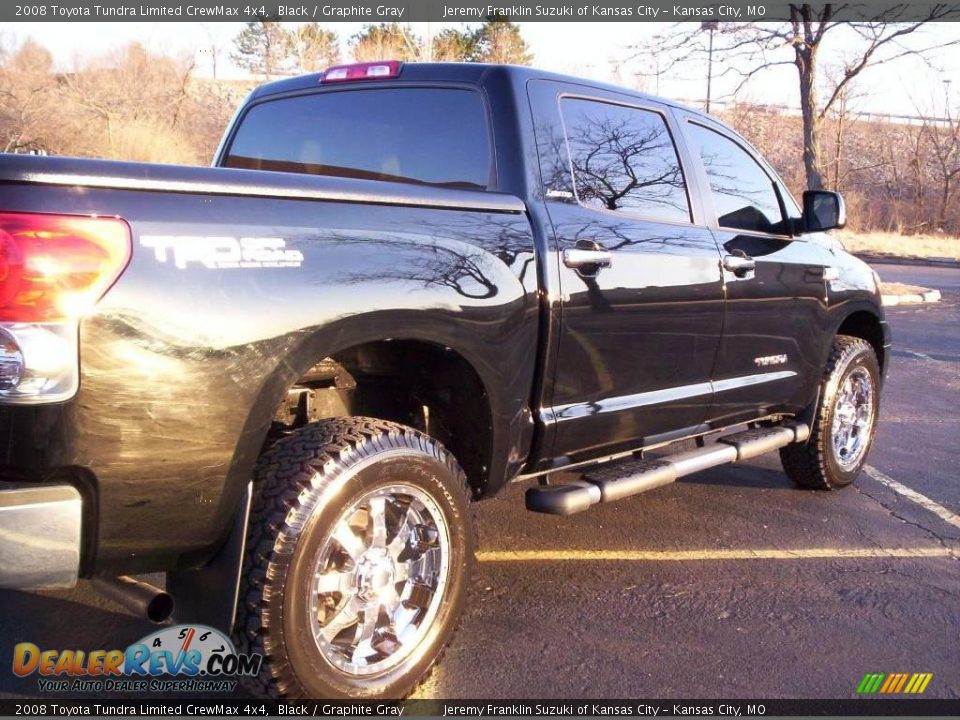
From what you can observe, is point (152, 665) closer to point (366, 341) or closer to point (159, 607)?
point (159, 607)

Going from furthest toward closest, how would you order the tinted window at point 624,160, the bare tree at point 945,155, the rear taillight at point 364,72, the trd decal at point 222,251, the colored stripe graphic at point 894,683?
1. the bare tree at point 945,155
2. the rear taillight at point 364,72
3. the tinted window at point 624,160
4. the colored stripe graphic at point 894,683
5. the trd decal at point 222,251

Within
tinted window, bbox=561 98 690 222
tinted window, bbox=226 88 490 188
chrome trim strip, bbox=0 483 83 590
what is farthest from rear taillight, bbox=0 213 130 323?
tinted window, bbox=561 98 690 222

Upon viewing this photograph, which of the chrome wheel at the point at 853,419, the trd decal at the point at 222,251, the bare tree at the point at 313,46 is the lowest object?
the chrome wheel at the point at 853,419

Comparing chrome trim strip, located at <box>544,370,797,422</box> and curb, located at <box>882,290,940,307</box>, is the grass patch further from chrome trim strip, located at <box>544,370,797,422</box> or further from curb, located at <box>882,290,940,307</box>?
chrome trim strip, located at <box>544,370,797,422</box>

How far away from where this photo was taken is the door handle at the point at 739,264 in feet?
13.6

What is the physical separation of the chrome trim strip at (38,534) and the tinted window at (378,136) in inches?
76.2

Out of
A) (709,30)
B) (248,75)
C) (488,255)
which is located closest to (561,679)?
(488,255)

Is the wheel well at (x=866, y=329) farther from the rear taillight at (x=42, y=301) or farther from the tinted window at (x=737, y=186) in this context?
the rear taillight at (x=42, y=301)

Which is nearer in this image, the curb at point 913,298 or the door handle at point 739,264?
the door handle at point 739,264

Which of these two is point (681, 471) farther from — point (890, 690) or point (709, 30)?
point (709, 30)

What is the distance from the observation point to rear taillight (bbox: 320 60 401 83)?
3.74m

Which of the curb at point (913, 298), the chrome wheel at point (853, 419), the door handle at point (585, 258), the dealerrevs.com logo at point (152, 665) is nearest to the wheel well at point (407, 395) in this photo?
the door handle at point (585, 258)

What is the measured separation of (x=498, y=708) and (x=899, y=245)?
30809mm

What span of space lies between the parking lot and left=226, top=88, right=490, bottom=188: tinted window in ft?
5.80
